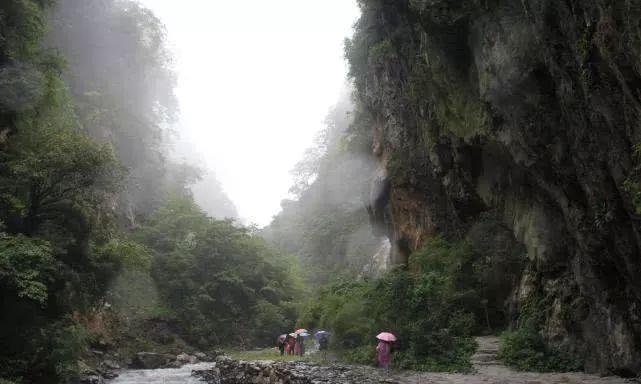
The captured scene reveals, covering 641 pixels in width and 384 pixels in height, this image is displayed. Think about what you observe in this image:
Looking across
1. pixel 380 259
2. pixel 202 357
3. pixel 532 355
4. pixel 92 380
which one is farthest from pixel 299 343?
pixel 380 259

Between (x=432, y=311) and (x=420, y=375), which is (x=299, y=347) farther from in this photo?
(x=420, y=375)

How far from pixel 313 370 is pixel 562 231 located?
7.00 meters

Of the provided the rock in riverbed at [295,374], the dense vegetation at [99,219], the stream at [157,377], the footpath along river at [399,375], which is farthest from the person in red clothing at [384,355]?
the stream at [157,377]

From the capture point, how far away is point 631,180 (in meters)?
7.32

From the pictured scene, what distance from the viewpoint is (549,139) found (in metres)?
10.2

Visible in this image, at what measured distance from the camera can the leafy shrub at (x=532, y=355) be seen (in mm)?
10516

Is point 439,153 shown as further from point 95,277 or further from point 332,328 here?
point 95,277

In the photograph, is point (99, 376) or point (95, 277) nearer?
point (95, 277)

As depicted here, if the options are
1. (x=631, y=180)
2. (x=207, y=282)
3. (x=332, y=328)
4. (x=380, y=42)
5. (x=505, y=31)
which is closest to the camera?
→ (x=631, y=180)

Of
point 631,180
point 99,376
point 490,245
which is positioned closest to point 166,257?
point 99,376

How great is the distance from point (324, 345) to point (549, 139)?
10.2 m

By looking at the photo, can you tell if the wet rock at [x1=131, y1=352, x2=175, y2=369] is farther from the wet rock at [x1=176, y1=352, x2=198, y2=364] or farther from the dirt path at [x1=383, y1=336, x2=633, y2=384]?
the dirt path at [x1=383, y1=336, x2=633, y2=384]

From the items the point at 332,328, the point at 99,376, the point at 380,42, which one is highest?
the point at 380,42

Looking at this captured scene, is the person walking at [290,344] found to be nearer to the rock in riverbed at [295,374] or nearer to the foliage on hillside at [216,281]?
the rock in riverbed at [295,374]
